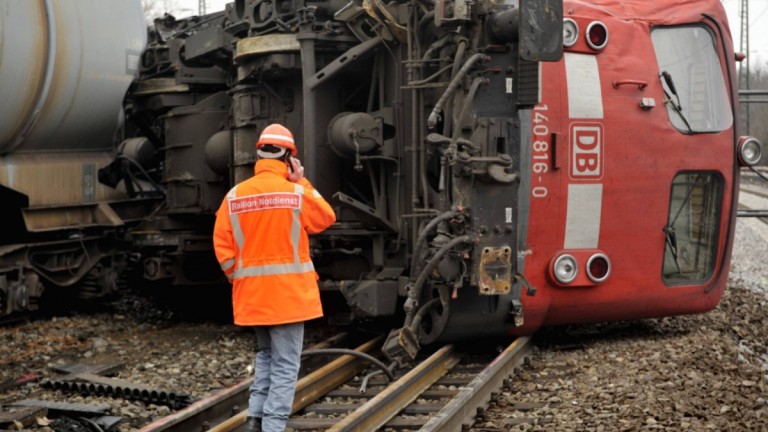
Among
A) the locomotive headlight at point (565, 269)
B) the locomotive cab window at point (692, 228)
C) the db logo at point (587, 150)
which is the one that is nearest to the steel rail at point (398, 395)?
the locomotive headlight at point (565, 269)

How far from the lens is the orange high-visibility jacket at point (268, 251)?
534 cm

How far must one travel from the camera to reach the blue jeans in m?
5.36

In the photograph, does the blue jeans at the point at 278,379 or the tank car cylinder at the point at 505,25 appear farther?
the tank car cylinder at the point at 505,25

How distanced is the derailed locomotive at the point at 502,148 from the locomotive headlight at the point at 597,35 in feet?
0.04

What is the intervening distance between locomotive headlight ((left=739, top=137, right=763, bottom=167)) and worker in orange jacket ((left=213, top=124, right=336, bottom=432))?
174 inches

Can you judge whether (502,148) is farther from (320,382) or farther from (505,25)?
(320,382)

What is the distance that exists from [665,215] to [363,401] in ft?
10.1

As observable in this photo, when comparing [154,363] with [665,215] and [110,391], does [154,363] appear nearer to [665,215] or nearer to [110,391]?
[110,391]

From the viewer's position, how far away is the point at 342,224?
8.55 meters

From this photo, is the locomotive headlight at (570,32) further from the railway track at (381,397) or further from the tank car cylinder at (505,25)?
the railway track at (381,397)

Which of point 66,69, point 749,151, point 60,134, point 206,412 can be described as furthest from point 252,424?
point 60,134

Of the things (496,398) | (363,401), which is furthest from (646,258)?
(363,401)

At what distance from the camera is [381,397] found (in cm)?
615

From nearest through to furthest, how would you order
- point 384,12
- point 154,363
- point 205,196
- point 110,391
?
point 110,391, point 384,12, point 154,363, point 205,196
